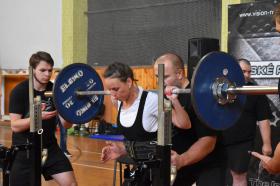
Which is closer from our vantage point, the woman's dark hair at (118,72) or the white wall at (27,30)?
→ the woman's dark hair at (118,72)

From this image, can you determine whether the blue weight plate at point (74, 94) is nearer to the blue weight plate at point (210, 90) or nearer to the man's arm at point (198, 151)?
the man's arm at point (198, 151)

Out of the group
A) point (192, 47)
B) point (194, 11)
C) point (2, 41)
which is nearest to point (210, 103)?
point (192, 47)

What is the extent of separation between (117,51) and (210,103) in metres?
8.96

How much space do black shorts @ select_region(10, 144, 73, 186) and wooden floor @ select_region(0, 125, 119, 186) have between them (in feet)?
8.07

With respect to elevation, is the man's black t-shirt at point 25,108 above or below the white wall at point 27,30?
below

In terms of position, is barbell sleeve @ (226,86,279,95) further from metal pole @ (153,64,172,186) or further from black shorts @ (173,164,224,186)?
black shorts @ (173,164,224,186)

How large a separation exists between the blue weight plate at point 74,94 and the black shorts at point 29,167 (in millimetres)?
351

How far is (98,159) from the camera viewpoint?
7988mm

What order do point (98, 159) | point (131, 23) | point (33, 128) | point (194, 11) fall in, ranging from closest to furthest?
point (33, 128) → point (98, 159) → point (194, 11) → point (131, 23)

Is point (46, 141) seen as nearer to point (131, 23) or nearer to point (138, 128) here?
point (138, 128)

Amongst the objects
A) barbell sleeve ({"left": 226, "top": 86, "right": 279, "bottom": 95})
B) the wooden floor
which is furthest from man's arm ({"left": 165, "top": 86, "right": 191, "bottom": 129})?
the wooden floor

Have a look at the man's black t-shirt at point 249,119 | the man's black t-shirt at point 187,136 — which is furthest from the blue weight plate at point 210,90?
the man's black t-shirt at point 249,119

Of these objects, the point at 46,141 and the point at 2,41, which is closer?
the point at 46,141

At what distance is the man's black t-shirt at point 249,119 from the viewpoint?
13.5 feet
